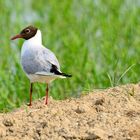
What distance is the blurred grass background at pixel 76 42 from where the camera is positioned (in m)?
10.5

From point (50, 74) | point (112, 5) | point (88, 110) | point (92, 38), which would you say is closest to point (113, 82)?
point (50, 74)

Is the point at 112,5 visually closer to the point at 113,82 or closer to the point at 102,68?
the point at 102,68

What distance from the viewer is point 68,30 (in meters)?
13.0

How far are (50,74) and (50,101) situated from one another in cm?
28

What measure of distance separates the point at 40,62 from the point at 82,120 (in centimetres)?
147

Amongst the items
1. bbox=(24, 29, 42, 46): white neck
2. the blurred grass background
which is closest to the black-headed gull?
bbox=(24, 29, 42, 46): white neck

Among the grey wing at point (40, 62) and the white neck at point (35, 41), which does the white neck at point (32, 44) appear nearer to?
the white neck at point (35, 41)

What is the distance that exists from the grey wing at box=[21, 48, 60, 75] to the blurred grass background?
120 cm

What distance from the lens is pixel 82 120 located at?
6.76 m

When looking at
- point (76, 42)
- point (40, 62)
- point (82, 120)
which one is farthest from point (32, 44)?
point (76, 42)

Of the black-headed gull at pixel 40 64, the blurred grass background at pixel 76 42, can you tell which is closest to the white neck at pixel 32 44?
the black-headed gull at pixel 40 64

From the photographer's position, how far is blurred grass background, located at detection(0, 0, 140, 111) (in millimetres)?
10461

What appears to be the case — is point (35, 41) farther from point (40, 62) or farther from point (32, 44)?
point (40, 62)

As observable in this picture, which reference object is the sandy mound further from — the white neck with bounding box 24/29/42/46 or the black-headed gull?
the white neck with bounding box 24/29/42/46
